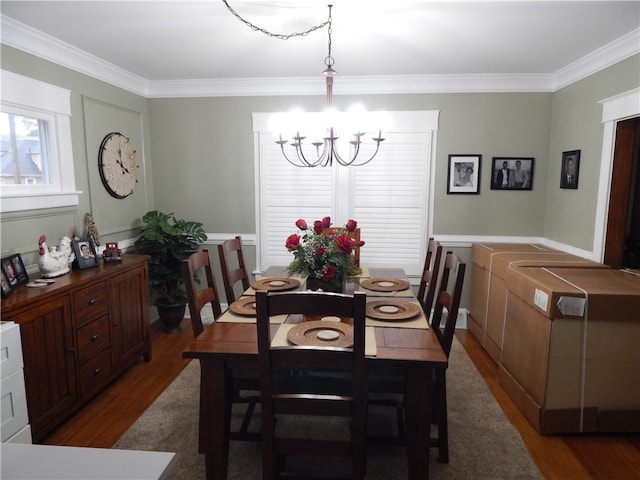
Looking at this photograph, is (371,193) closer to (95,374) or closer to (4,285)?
(95,374)

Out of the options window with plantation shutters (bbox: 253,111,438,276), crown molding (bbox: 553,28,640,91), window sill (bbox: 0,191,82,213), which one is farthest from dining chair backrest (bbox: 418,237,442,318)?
window sill (bbox: 0,191,82,213)

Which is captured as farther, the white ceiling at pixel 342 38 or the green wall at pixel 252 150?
the green wall at pixel 252 150

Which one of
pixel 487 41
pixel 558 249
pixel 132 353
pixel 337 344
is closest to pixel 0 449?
pixel 337 344

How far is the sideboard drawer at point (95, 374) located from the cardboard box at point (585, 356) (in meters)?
2.84

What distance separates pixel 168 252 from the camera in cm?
381

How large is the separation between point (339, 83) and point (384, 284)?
2128mm

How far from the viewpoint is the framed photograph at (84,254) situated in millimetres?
2828

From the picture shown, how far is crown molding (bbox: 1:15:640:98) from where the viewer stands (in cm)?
317

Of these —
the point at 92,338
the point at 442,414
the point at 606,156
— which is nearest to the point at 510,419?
the point at 442,414

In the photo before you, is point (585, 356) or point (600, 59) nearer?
point (585, 356)

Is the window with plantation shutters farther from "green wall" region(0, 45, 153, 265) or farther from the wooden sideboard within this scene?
the wooden sideboard

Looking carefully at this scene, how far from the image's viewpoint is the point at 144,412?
2.63 metres

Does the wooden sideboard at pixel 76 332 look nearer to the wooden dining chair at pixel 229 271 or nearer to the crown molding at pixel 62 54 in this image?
the wooden dining chair at pixel 229 271

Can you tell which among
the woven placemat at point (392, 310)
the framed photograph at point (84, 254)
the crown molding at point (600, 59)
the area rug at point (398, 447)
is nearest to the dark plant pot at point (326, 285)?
the woven placemat at point (392, 310)
